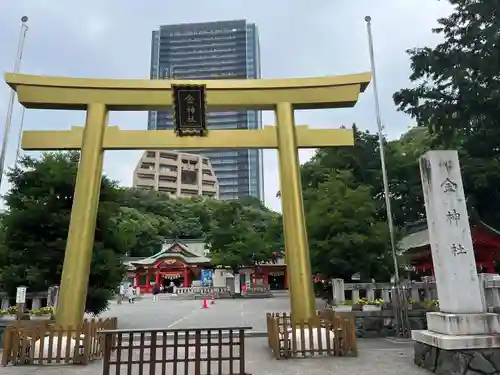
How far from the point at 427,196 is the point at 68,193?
9.62 meters

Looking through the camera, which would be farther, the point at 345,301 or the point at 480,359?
the point at 345,301

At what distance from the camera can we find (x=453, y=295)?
626 cm

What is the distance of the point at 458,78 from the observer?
16.5 metres

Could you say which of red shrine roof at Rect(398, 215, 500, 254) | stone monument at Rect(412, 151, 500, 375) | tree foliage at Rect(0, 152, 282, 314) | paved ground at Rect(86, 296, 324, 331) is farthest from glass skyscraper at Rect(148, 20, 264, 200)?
stone monument at Rect(412, 151, 500, 375)

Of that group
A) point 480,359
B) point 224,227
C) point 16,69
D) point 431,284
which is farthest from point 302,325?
point 224,227

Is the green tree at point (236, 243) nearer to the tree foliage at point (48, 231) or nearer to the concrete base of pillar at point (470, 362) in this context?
the tree foliage at point (48, 231)

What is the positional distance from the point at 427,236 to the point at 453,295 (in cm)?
1110

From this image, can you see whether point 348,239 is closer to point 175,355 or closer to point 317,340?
point 317,340

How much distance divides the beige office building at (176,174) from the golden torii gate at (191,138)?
74.2 m

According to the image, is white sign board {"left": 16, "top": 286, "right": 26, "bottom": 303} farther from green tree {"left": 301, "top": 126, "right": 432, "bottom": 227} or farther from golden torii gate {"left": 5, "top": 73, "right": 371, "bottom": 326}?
green tree {"left": 301, "top": 126, "right": 432, "bottom": 227}

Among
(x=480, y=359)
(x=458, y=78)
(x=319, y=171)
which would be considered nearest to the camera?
A: (x=480, y=359)

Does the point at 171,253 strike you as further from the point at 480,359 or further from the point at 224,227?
the point at 480,359

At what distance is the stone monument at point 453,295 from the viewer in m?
5.87

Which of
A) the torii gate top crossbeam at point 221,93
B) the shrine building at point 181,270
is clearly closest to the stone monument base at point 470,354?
the torii gate top crossbeam at point 221,93
